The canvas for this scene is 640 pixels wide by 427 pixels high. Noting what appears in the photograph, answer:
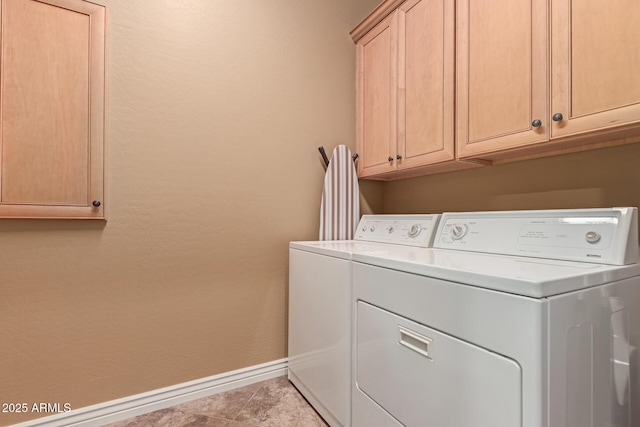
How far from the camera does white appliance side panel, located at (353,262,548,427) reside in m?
0.65

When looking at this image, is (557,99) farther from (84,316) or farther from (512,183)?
(84,316)

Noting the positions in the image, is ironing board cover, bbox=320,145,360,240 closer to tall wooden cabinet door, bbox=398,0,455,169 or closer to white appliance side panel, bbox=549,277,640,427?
tall wooden cabinet door, bbox=398,0,455,169

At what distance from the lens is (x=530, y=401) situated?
655 mm

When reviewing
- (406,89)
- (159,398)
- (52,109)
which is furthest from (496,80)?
(159,398)

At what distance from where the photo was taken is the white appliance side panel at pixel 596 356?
2.23 feet

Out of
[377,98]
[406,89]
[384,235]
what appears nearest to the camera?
[406,89]

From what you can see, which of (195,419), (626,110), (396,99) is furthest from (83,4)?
(626,110)

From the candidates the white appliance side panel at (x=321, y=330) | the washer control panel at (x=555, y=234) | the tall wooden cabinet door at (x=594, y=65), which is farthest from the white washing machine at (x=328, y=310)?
the tall wooden cabinet door at (x=594, y=65)

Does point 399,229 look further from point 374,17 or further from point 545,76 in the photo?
point 374,17

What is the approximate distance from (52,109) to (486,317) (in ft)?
5.93

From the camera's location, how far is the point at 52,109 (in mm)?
1304

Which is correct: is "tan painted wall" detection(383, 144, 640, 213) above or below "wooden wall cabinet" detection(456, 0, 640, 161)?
below

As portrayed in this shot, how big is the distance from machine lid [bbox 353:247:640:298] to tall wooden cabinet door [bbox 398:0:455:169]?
0.70m

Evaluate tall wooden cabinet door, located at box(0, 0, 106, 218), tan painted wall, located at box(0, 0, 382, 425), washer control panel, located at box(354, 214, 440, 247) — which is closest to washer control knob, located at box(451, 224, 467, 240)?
washer control panel, located at box(354, 214, 440, 247)
